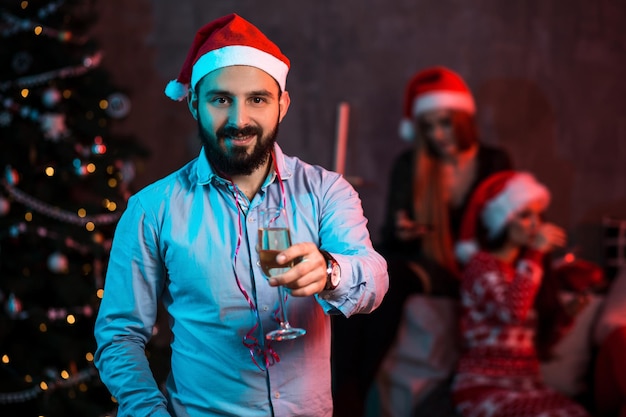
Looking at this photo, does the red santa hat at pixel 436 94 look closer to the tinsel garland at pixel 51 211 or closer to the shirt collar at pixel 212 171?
the tinsel garland at pixel 51 211

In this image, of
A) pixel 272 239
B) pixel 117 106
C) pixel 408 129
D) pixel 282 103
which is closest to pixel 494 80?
pixel 408 129

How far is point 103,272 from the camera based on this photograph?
3334mm

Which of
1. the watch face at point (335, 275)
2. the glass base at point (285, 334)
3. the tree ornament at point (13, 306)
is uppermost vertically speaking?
the watch face at point (335, 275)

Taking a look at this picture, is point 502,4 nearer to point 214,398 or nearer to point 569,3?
point 569,3

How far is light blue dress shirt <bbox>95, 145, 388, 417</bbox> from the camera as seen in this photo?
1473 mm

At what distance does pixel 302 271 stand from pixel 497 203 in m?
2.19

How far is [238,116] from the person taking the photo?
4.67 ft

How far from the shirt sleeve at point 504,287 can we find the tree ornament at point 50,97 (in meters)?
1.89

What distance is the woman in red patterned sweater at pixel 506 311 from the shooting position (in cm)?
300

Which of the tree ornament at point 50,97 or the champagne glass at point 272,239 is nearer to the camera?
the champagne glass at point 272,239

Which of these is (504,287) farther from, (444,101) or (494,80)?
(494,80)

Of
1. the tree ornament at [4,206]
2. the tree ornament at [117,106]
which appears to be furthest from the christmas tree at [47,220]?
the tree ornament at [117,106]

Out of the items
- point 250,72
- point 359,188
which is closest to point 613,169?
point 359,188

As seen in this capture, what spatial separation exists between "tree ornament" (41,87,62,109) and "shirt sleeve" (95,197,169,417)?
1901mm
